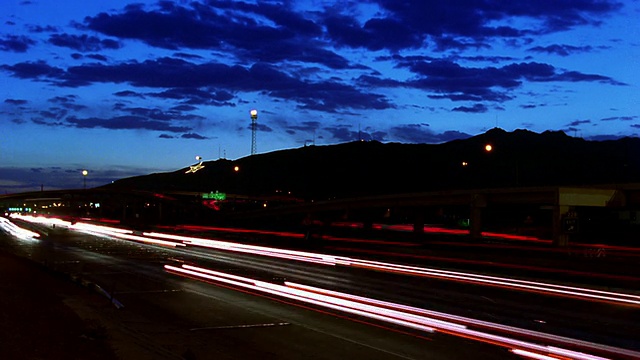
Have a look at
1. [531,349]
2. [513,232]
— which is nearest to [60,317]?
[531,349]

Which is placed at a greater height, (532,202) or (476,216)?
(532,202)

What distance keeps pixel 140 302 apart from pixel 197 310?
239 cm

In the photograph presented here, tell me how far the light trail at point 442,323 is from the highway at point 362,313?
0.09 feet

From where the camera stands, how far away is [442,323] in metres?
14.6

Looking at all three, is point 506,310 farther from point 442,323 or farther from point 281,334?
point 281,334

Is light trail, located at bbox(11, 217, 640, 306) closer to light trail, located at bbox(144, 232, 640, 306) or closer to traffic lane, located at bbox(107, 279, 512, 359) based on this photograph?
light trail, located at bbox(144, 232, 640, 306)

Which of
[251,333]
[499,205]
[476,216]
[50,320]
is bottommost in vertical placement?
[251,333]

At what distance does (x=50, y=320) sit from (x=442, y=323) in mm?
8308

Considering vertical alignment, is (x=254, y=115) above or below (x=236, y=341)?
above

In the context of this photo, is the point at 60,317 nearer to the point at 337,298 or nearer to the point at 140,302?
the point at 140,302

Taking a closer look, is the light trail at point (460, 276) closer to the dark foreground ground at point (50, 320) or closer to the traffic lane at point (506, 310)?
the traffic lane at point (506, 310)

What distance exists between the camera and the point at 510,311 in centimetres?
1698

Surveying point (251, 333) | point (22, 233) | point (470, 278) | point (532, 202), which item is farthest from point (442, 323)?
point (22, 233)

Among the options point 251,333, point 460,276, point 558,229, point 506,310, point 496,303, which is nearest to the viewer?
point 251,333
